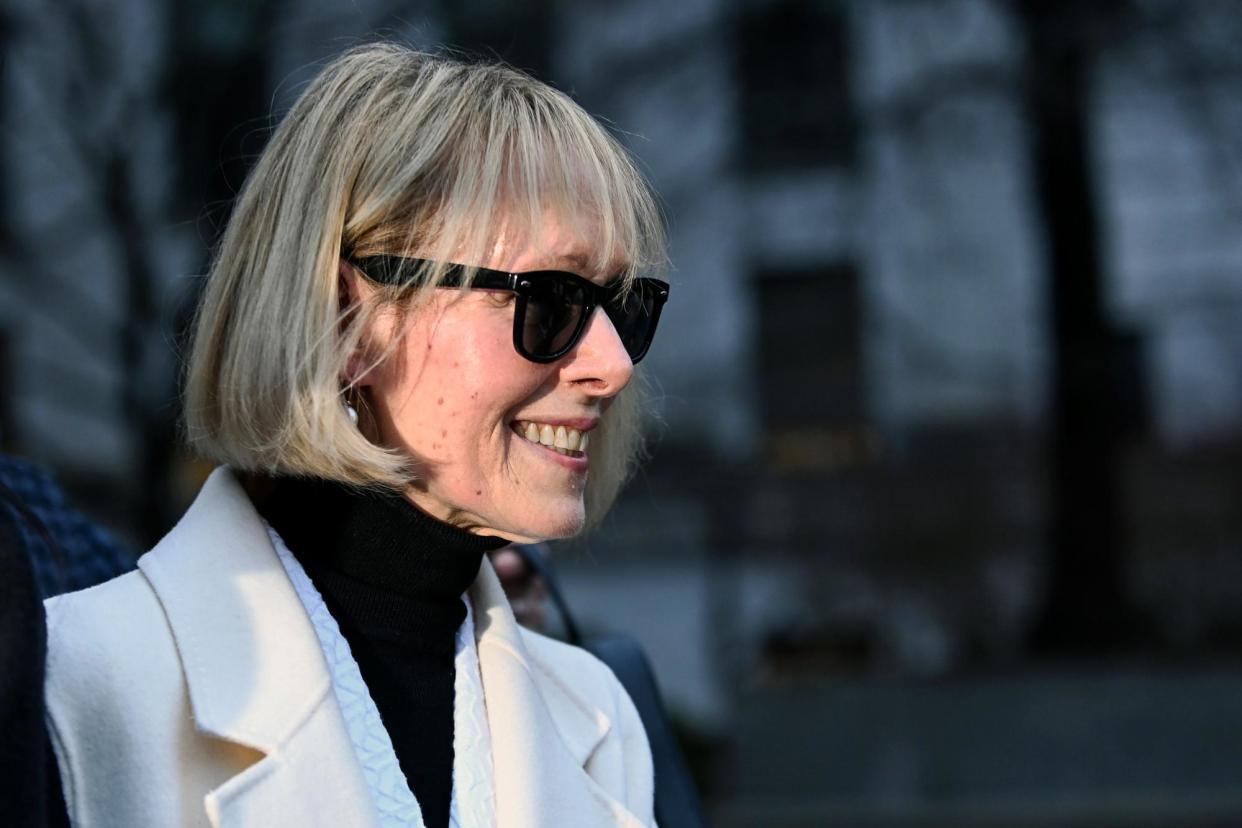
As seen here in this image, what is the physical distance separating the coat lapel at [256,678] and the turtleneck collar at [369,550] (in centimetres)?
10

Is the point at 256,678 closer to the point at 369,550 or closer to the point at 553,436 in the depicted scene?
the point at 369,550

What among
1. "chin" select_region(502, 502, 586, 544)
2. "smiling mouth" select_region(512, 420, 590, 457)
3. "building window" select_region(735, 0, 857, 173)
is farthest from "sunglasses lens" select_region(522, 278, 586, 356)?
"building window" select_region(735, 0, 857, 173)

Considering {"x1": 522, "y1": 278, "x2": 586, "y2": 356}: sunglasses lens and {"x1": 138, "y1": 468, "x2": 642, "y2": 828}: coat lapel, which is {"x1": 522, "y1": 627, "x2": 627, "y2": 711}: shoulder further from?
{"x1": 522, "y1": 278, "x2": 586, "y2": 356}: sunglasses lens

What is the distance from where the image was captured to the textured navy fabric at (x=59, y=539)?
2090 mm

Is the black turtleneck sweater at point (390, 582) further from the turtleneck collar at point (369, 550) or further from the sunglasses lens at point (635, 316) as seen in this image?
the sunglasses lens at point (635, 316)

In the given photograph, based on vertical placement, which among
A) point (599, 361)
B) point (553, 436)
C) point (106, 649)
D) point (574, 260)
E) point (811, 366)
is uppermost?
point (574, 260)

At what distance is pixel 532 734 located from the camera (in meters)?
2.00

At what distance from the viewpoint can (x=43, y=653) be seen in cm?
132

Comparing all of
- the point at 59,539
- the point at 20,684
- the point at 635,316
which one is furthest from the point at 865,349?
the point at 20,684

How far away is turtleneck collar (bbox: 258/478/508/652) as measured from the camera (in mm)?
1930

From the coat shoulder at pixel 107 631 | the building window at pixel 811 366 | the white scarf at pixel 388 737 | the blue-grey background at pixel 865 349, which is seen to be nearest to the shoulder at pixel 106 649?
the coat shoulder at pixel 107 631

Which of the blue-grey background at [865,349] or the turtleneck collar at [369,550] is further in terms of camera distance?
the blue-grey background at [865,349]

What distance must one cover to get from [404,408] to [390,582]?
0.24 m

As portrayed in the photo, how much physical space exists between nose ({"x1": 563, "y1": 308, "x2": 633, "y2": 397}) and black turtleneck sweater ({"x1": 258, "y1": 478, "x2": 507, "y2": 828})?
0.88 feet
